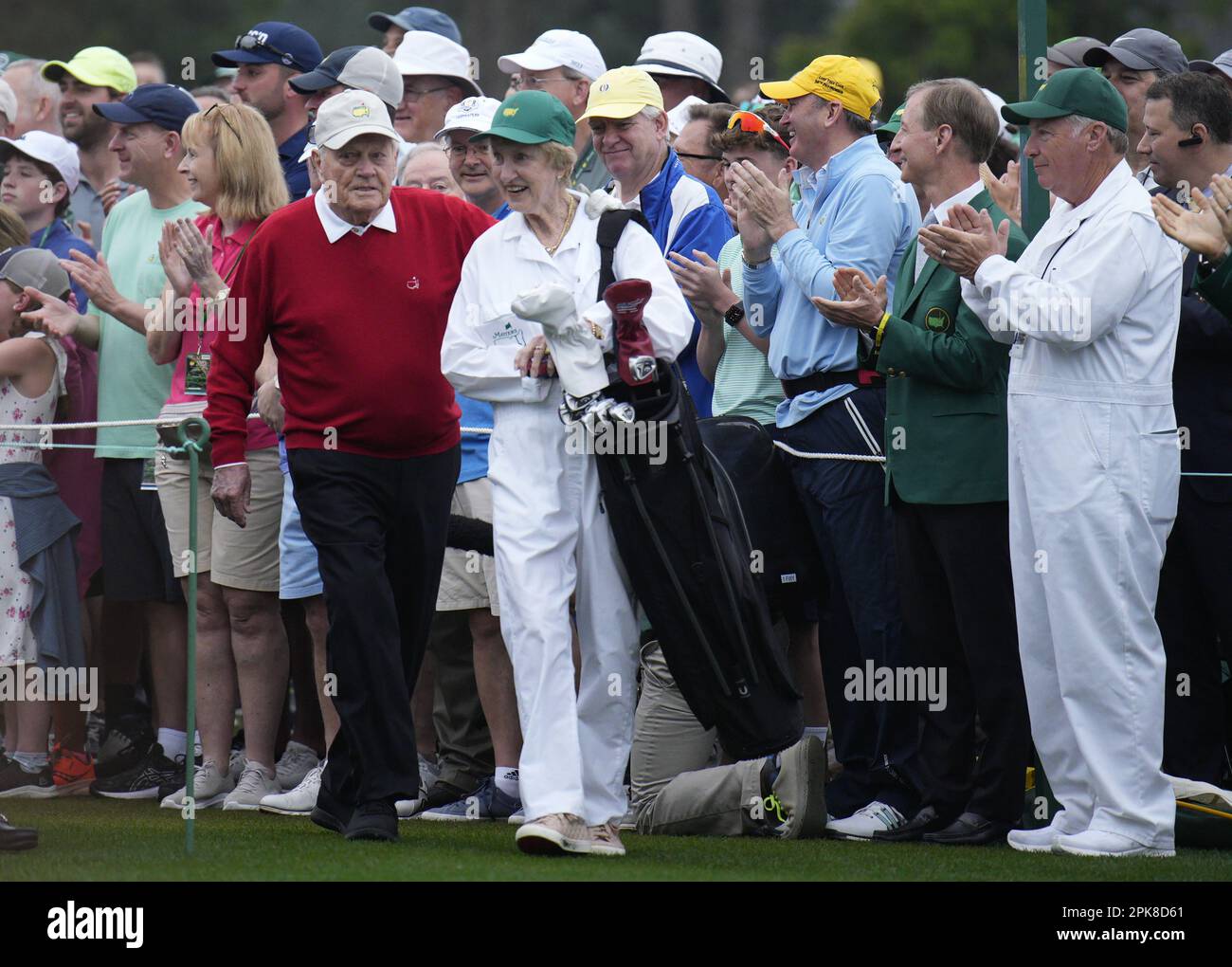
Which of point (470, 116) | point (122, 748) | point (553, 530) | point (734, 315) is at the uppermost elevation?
point (470, 116)

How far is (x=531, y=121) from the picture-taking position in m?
7.20

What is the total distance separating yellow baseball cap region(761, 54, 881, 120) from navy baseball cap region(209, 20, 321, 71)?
278 cm

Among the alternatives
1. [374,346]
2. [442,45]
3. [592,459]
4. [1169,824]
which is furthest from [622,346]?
[442,45]

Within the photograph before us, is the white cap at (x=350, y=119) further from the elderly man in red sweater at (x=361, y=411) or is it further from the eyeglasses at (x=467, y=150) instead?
the eyeglasses at (x=467, y=150)

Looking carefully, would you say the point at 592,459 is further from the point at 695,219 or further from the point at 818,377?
the point at 695,219

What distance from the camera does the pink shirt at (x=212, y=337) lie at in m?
8.74

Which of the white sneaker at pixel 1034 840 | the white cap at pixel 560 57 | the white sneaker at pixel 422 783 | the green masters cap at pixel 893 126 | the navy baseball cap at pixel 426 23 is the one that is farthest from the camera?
the navy baseball cap at pixel 426 23

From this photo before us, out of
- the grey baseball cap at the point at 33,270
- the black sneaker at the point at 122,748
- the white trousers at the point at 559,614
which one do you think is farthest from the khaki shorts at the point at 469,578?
the grey baseball cap at the point at 33,270

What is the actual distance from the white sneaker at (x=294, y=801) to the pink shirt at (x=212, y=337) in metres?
1.40

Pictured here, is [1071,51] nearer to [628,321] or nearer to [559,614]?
[628,321]

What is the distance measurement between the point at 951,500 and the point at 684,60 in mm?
3834

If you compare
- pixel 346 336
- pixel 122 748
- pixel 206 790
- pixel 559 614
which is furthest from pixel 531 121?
pixel 122 748

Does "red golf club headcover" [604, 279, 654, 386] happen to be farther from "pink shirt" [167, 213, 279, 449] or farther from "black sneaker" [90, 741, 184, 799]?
"black sneaker" [90, 741, 184, 799]

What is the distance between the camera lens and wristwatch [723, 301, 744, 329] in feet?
27.7
